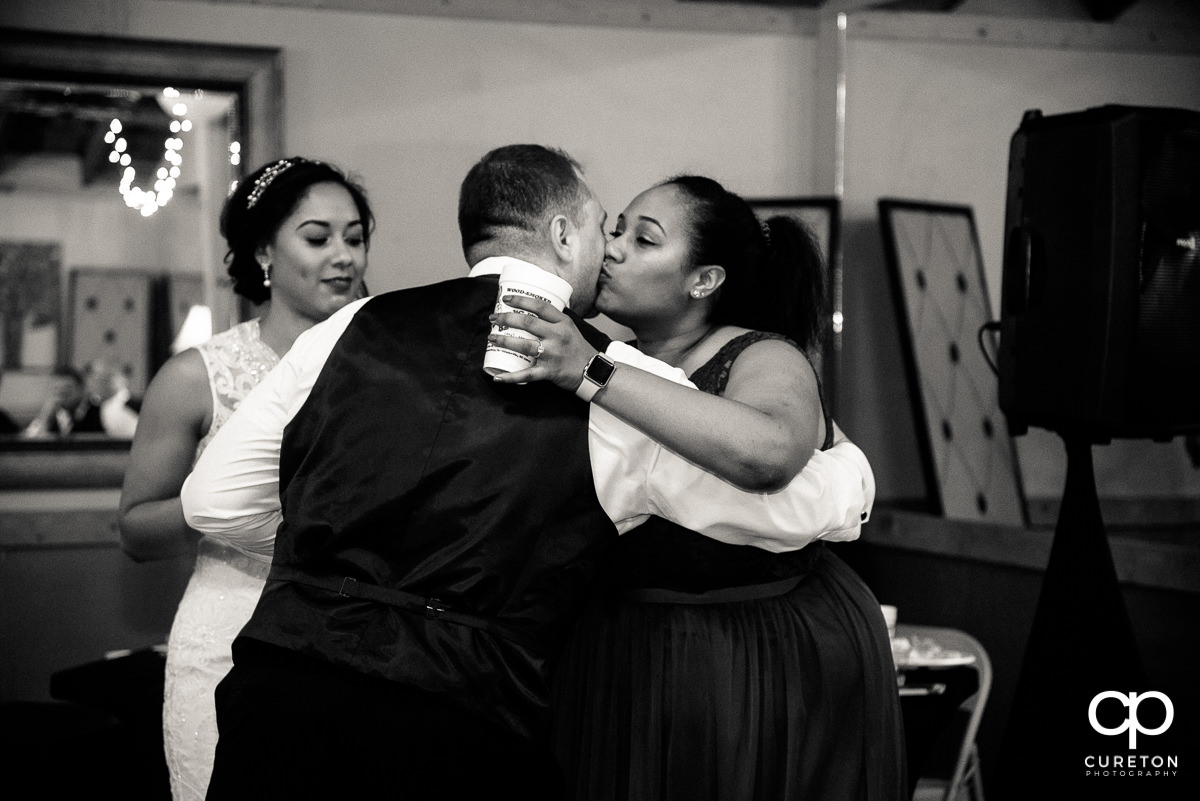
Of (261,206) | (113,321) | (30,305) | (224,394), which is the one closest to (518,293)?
(224,394)

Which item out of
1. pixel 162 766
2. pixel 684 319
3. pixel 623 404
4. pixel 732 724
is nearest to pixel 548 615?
pixel 623 404

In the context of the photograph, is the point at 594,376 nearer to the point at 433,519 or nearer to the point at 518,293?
the point at 518,293

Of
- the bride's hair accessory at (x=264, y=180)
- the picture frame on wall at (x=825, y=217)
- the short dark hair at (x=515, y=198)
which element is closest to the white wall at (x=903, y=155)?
the picture frame on wall at (x=825, y=217)

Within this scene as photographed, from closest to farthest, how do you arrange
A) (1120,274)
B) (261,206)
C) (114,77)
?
(261,206) → (1120,274) → (114,77)

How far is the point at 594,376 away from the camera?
1.45 metres

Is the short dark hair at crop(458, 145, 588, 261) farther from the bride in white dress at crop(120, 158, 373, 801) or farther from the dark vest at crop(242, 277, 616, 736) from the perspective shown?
the bride in white dress at crop(120, 158, 373, 801)

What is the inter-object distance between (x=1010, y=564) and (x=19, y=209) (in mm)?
3297

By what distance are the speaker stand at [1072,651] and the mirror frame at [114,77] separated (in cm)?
260

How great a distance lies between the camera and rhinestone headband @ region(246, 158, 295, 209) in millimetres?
2211

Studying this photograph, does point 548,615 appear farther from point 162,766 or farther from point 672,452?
point 162,766

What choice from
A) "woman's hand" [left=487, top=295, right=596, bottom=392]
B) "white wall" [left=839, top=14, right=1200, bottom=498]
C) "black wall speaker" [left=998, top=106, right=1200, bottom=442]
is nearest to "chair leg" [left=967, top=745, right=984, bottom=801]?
"black wall speaker" [left=998, top=106, right=1200, bottom=442]

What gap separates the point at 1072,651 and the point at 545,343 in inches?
62.7

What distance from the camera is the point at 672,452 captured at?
60.0 inches

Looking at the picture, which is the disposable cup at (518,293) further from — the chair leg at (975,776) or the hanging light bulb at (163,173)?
the hanging light bulb at (163,173)
